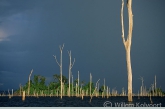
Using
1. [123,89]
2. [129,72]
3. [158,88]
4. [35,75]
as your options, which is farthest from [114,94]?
[129,72]

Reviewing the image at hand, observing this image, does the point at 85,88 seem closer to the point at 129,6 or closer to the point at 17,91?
the point at 17,91

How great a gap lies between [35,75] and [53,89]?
5.17 meters

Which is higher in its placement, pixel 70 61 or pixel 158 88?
pixel 70 61

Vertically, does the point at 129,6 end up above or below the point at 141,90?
above

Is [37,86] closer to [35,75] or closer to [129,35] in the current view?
[35,75]

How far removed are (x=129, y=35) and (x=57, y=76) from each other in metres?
48.3

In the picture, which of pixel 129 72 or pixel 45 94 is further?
pixel 45 94

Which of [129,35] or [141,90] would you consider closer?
[129,35]

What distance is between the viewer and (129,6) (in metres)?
23.7

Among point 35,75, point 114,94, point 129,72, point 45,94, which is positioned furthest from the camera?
point 35,75

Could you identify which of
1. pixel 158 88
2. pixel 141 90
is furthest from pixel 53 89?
pixel 158 88

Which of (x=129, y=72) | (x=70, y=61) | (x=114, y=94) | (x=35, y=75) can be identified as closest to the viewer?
(x=129, y=72)

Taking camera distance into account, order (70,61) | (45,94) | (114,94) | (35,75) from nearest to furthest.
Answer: (70,61) < (45,94) < (114,94) < (35,75)

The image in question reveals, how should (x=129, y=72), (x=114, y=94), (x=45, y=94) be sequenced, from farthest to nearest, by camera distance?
(x=114, y=94)
(x=45, y=94)
(x=129, y=72)
